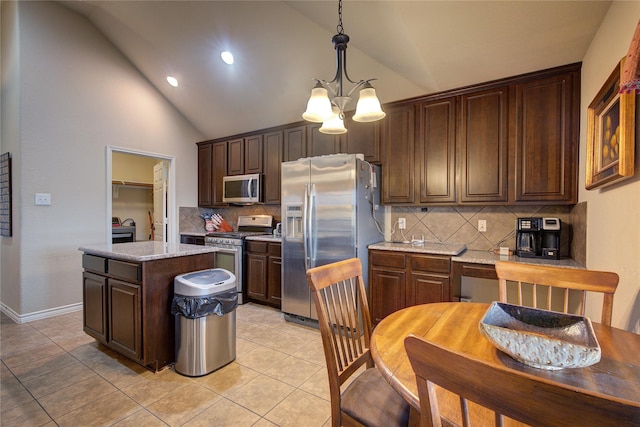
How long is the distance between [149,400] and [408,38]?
321 cm

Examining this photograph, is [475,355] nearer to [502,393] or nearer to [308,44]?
[502,393]

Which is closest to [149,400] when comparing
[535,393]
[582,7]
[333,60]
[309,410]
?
[309,410]

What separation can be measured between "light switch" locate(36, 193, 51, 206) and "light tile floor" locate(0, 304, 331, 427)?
142 centimetres

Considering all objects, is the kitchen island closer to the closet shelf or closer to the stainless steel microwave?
the stainless steel microwave

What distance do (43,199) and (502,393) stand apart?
4.57m

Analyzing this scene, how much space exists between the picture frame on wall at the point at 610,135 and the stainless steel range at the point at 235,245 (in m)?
3.52

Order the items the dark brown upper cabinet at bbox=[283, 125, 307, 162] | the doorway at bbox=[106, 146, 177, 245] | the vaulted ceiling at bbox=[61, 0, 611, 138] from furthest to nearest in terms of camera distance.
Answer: the doorway at bbox=[106, 146, 177, 245], the dark brown upper cabinet at bbox=[283, 125, 307, 162], the vaulted ceiling at bbox=[61, 0, 611, 138]

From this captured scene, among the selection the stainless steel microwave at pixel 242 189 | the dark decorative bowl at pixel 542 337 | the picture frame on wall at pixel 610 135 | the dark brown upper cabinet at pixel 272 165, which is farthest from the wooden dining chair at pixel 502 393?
the stainless steel microwave at pixel 242 189

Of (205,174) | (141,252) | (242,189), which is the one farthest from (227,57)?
(141,252)

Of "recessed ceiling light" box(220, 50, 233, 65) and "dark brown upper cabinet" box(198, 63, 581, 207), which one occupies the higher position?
"recessed ceiling light" box(220, 50, 233, 65)

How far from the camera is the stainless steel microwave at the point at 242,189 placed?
426 centimetres

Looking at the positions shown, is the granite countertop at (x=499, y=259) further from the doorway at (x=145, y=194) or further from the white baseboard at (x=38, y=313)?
the white baseboard at (x=38, y=313)

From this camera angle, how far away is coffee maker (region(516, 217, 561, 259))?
2.37 metres

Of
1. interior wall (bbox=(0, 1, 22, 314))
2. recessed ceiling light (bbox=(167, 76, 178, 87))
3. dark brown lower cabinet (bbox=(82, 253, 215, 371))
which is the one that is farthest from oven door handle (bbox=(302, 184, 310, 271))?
interior wall (bbox=(0, 1, 22, 314))
